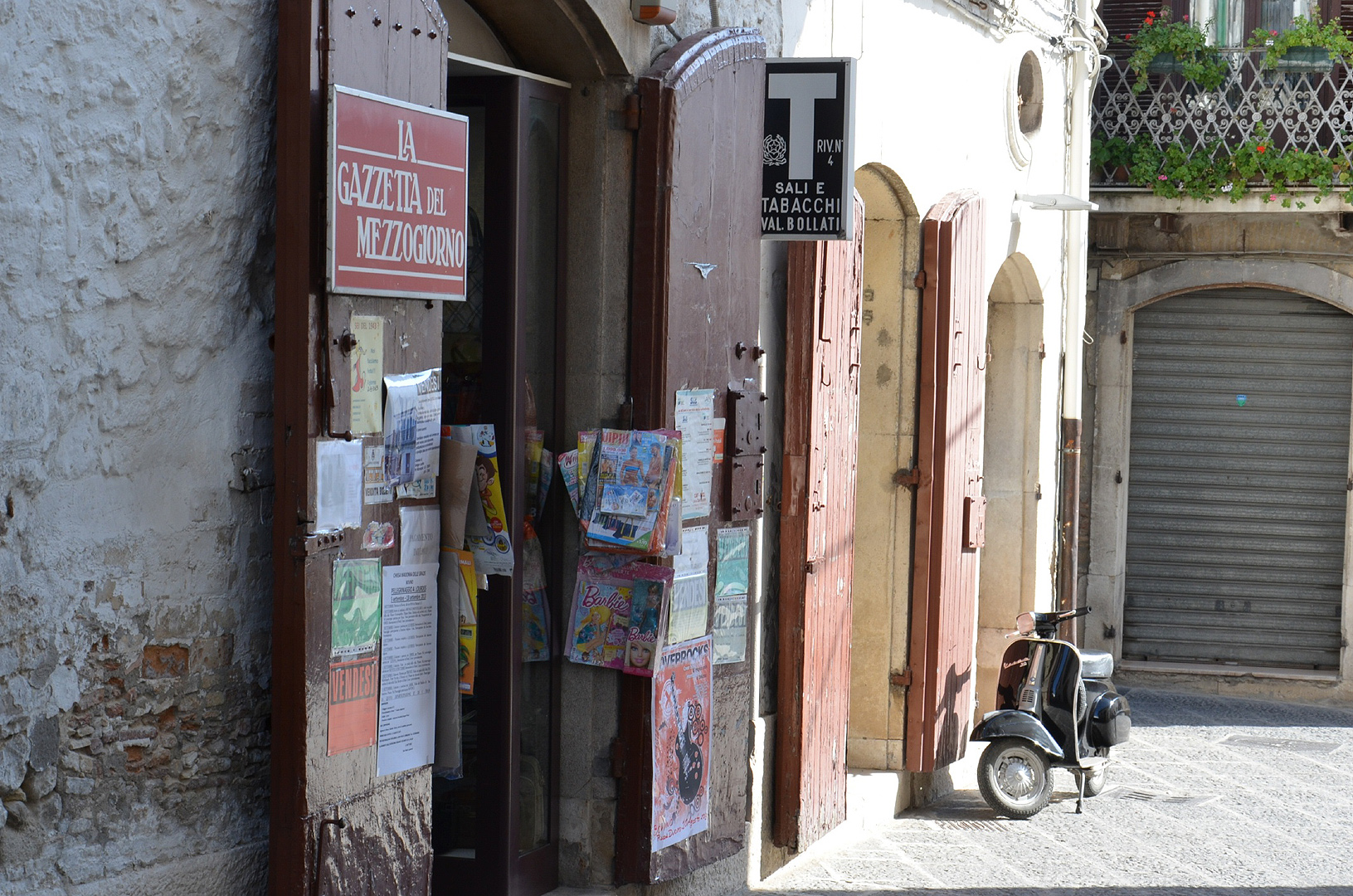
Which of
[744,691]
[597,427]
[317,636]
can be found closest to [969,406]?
[744,691]

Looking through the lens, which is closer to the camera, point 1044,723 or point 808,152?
point 808,152

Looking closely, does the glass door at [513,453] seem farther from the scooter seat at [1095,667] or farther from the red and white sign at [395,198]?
the scooter seat at [1095,667]

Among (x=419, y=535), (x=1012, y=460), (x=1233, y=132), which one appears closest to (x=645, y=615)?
(x=419, y=535)

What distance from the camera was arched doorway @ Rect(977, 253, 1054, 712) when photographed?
35.8 ft

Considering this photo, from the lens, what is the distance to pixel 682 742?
562 centimetres

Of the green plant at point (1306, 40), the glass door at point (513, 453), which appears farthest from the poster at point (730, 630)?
the green plant at point (1306, 40)

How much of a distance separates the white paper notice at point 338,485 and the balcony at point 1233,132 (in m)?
10.5

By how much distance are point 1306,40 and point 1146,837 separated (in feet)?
24.9

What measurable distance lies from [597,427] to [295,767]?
200 centimetres

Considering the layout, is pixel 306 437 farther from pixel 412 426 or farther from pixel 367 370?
pixel 412 426

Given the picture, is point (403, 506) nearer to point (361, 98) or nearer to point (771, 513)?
point (361, 98)

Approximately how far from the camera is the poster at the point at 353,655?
3830mm

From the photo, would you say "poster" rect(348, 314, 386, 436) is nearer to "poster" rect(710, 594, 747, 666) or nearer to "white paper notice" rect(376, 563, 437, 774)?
"white paper notice" rect(376, 563, 437, 774)

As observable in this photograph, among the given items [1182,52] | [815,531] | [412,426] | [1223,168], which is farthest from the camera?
[1182,52]
